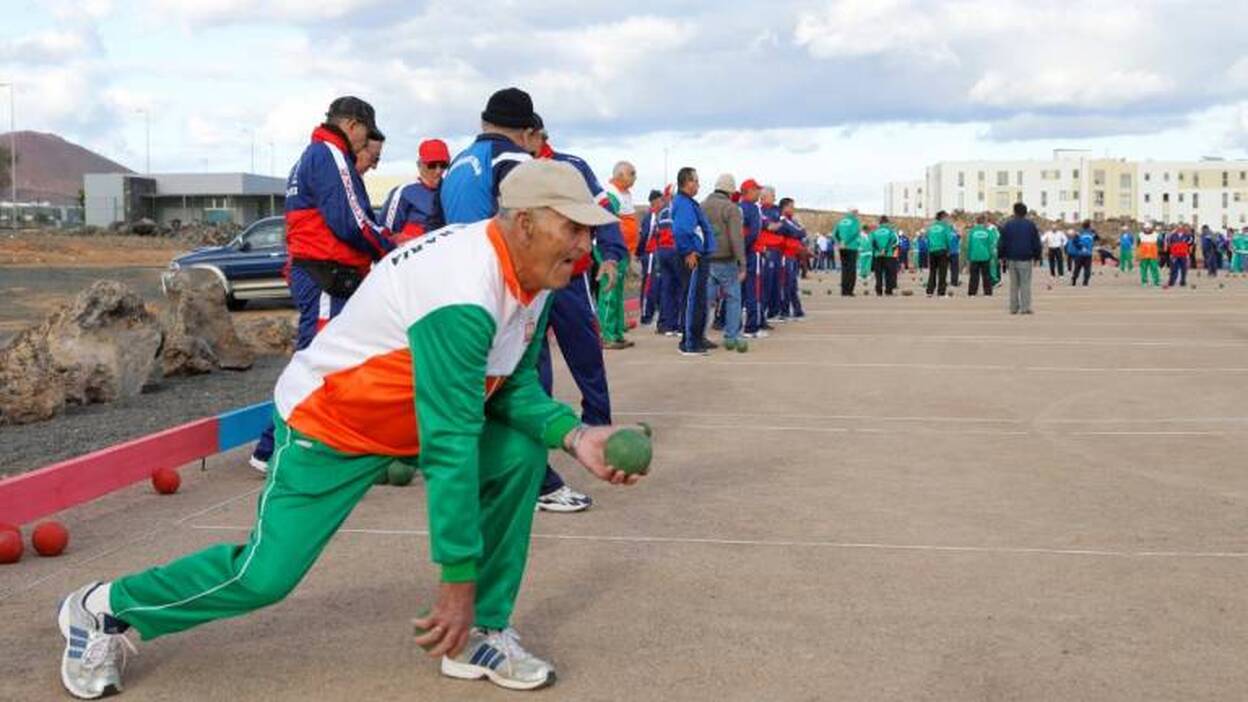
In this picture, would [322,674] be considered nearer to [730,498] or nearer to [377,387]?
[377,387]

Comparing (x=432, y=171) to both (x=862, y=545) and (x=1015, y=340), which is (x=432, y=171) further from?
(x=1015, y=340)

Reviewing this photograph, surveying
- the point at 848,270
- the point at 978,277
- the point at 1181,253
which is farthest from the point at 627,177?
the point at 1181,253

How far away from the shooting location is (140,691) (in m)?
4.66

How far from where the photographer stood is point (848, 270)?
33906mm

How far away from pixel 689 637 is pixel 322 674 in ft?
4.10

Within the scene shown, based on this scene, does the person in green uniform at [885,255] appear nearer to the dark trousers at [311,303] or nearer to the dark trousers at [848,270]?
the dark trousers at [848,270]

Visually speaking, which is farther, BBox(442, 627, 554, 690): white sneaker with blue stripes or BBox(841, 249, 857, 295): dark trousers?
BBox(841, 249, 857, 295): dark trousers

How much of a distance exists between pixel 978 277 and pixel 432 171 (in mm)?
24818

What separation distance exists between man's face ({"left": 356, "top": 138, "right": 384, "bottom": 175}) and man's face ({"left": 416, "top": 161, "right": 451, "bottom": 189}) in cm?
305

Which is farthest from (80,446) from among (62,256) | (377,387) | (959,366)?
(62,256)

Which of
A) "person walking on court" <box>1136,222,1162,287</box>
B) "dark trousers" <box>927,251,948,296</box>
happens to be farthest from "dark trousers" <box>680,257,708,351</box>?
"person walking on court" <box>1136,222,1162,287</box>

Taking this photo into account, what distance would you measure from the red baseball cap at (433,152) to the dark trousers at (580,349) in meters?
3.94

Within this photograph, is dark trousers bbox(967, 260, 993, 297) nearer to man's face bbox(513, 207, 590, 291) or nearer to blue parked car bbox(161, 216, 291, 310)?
blue parked car bbox(161, 216, 291, 310)

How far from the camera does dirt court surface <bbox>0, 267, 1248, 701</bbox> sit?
4824mm
